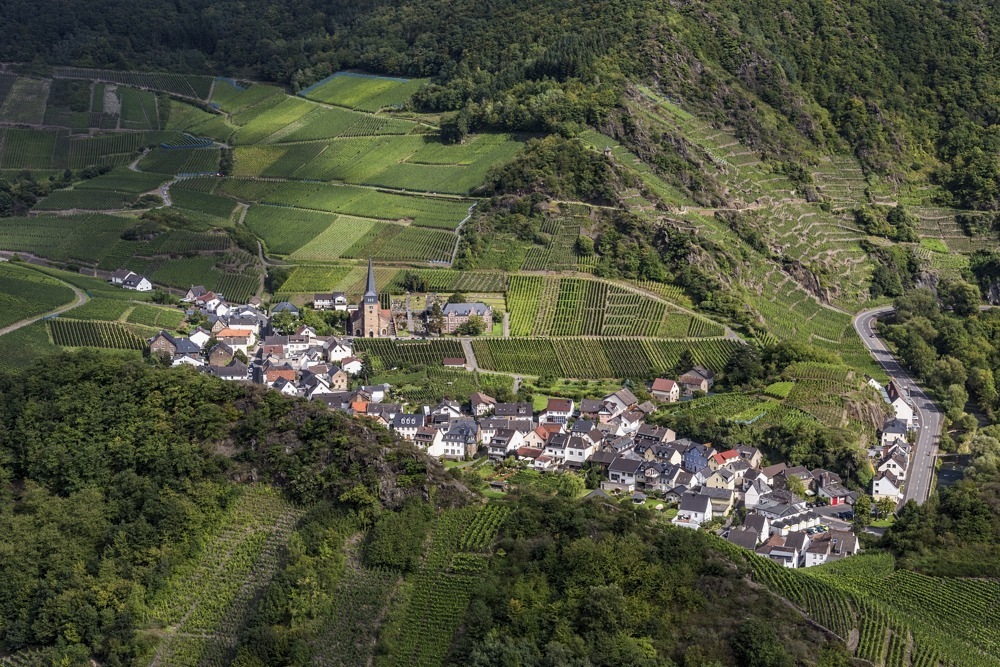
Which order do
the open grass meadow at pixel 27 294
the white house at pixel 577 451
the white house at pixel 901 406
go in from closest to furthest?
the white house at pixel 577 451 → the white house at pixel 901 406 → the open grass meadow at pixel 27 294

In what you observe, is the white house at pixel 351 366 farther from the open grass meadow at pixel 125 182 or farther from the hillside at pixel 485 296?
the open grass meadow at pixel 125 182

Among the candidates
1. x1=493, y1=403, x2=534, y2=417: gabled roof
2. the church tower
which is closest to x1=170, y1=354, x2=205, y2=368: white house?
the church tower

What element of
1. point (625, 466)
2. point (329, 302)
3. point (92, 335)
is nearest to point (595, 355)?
point (625, 466)

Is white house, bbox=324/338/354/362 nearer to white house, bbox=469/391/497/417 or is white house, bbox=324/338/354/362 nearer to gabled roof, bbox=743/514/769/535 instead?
white house, bbox=469/391/497/417

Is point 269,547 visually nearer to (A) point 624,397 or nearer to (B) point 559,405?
(B) point 559,405

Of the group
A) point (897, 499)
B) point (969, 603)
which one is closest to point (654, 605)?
Answer: point (969, 603)

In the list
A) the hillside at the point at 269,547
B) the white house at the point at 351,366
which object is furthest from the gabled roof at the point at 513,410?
the hillside at the point at 269,547
